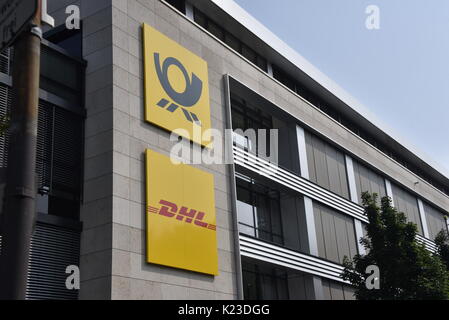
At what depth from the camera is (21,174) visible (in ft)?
18.1

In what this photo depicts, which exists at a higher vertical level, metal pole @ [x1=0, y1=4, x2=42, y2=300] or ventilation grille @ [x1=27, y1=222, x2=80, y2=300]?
ventilation grille @ [x1=27, y1=222, x2=80, y2=300]

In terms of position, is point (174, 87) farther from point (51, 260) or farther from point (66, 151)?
point (51, 260)

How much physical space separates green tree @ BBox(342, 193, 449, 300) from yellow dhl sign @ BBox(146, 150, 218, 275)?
7.50 metres

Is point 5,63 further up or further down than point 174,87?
further down

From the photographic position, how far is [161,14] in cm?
2514

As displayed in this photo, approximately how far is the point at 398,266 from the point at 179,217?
33.1ft

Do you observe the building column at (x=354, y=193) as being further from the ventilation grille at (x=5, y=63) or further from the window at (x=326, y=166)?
the ventilation grille at (x=5, y=63)

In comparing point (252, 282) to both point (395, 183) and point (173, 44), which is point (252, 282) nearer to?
point (173, 44)

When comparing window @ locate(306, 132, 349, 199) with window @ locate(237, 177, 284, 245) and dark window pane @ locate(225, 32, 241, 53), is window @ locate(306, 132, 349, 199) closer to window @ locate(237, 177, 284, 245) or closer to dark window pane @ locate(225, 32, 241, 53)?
window @ locate(237, 177, 284, 245)

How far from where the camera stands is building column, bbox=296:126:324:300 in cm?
2966

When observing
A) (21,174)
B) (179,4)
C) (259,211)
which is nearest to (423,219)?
(259,211)

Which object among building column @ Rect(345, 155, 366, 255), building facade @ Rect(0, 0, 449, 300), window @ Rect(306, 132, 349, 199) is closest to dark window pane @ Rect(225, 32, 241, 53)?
building facade @ Rect(0, 0, 449, 300)

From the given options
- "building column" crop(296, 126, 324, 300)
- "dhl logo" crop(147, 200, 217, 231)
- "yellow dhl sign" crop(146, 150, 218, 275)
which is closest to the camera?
"yellow dhl sign" crop(146, 150, 218, 275)
